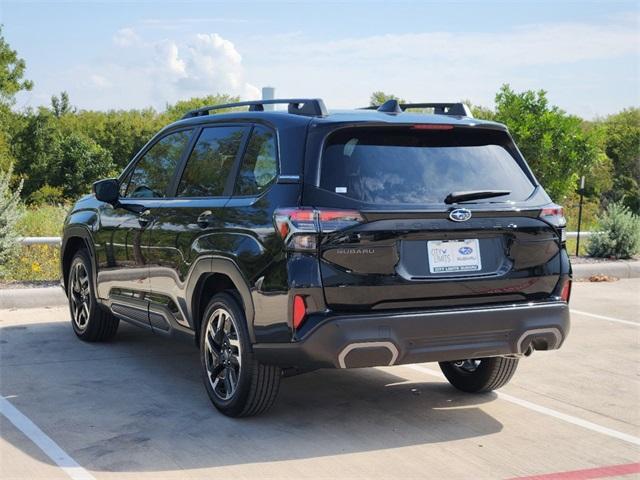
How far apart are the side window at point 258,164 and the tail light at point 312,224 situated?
1.51ft

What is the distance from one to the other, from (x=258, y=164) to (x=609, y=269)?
8602 mm

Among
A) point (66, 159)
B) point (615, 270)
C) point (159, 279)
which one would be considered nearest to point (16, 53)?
point (66, 159)

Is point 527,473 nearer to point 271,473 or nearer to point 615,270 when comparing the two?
point 271,473

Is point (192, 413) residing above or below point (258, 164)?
below

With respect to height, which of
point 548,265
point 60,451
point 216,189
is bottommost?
point 60,451

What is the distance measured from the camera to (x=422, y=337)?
4965 mm

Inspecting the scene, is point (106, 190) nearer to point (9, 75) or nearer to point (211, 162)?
point (211, 162)

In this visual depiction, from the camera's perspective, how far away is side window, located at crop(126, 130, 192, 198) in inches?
256

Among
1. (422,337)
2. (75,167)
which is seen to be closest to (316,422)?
(422,337)

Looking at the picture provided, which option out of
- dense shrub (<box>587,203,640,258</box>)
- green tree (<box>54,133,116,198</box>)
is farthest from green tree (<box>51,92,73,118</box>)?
dense shrub (<box>587,203,640,258</box>)

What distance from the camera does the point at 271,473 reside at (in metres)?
4.64

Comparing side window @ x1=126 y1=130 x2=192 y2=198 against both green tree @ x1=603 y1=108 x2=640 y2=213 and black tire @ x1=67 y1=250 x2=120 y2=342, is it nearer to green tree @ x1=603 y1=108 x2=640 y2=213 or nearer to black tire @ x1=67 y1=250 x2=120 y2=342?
black tire @ x1=67 y1=250 x2=120 y2=342

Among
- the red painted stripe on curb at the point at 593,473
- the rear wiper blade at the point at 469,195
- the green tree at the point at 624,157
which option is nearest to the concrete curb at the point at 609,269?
the rear wiper blade at the point at 469,195

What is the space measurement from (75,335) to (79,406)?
7.90 feet
